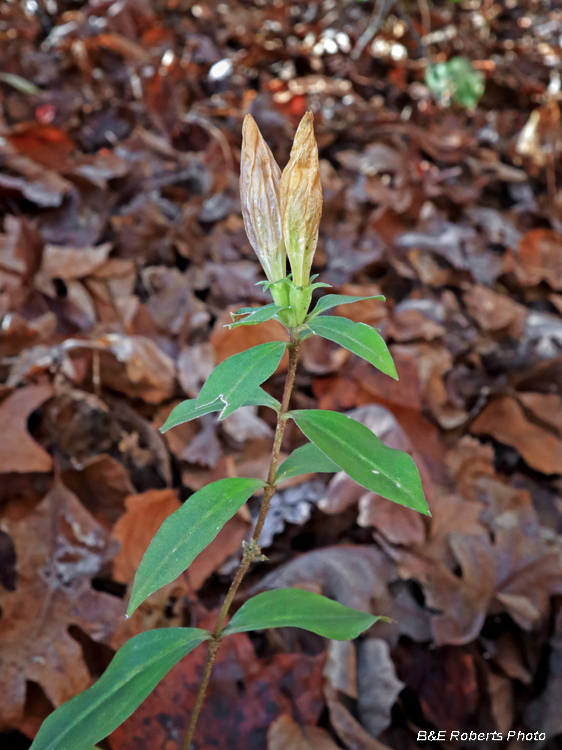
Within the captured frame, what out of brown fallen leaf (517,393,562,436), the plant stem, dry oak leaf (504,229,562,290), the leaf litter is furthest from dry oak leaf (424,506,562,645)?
dry oak leaf (504,229,562,290)

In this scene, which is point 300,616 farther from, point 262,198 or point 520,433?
point 520,433

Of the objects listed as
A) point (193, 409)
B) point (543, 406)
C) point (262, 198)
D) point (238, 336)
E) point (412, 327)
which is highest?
point (262, 198)

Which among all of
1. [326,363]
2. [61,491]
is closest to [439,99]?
[326,363]

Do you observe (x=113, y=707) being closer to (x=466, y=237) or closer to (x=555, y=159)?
(x=466, y=237)

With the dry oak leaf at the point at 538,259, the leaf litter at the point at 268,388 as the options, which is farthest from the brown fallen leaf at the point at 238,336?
the dry oak leaf at the point at 538,259

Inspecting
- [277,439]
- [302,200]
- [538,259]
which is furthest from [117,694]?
[538,259]

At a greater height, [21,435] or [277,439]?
[277,439]
